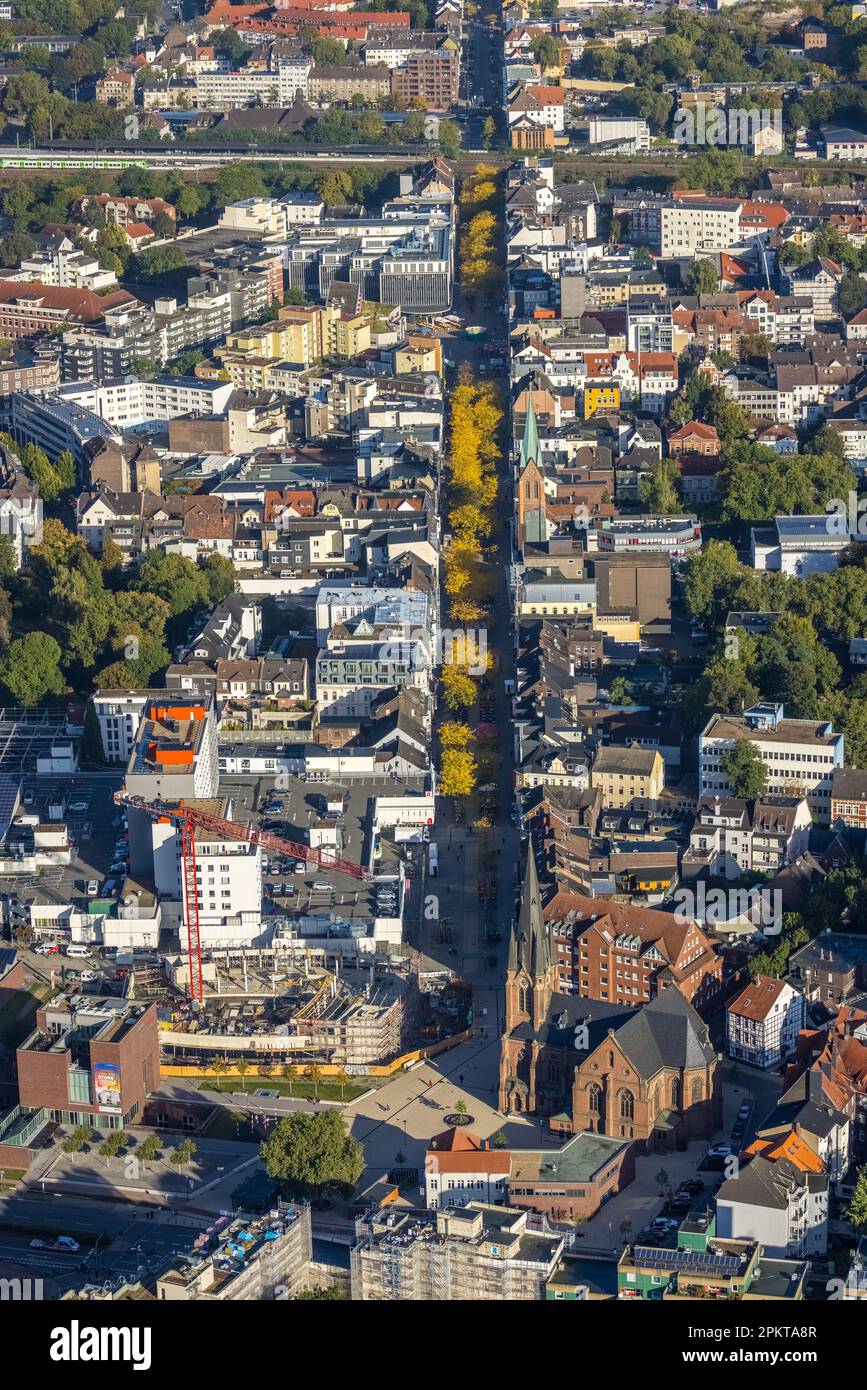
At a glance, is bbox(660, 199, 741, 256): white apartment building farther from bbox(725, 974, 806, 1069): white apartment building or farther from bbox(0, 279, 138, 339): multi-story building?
bbox(725, 974, 806, 1069): white apartment building

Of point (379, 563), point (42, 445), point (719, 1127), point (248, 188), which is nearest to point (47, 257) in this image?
point (248, 188)

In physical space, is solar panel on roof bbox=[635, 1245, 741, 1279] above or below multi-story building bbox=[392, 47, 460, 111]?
below

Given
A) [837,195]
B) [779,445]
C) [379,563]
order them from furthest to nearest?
[837,195]
[779,445]
[379,563]

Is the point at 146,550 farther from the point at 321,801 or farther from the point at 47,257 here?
Result: the point at 47,257

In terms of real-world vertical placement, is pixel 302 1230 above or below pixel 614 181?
below

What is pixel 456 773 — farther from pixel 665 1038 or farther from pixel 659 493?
pixel 659 493

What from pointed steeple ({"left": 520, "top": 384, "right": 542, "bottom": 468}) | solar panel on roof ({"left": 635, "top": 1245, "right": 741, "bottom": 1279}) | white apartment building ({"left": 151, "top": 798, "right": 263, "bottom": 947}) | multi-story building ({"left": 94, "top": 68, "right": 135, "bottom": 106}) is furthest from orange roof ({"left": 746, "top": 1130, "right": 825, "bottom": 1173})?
multi-story building ({"left": 94, "top": 68, "right": 135, "bottom": 106})

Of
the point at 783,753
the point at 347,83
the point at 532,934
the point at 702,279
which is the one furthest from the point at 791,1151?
the point at 347,83
